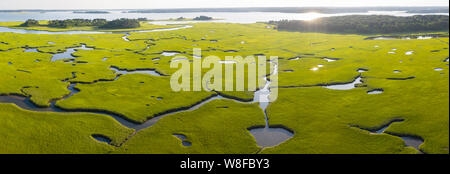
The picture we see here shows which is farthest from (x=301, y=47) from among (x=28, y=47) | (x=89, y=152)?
(x=28, y=47)

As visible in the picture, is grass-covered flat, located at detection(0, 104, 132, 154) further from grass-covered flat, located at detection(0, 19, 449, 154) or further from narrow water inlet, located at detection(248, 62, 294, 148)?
narrow water inlet, located at detection(248, 62, 294, 148)

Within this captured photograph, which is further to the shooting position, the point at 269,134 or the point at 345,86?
the point at 345,86

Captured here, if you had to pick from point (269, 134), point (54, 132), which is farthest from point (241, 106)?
point (54, 132)

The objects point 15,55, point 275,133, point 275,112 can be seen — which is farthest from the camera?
point 15,55

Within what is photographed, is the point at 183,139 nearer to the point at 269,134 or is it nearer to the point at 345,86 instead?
the point at 269,134

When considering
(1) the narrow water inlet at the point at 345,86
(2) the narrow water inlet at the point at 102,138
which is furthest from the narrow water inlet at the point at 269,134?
(1) the narrow water inlet at the point at 345,86

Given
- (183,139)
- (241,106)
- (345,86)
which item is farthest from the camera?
(345,86)

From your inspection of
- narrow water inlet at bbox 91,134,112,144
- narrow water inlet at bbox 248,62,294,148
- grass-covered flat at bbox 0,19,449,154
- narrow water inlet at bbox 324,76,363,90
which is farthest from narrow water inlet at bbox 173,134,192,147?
narrow water inlet at bbox 324,76,363,90

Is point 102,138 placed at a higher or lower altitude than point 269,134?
higher

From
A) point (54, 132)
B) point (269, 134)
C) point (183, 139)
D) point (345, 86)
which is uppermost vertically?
point (345, 86)

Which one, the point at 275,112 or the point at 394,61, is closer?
the point at 275,112
